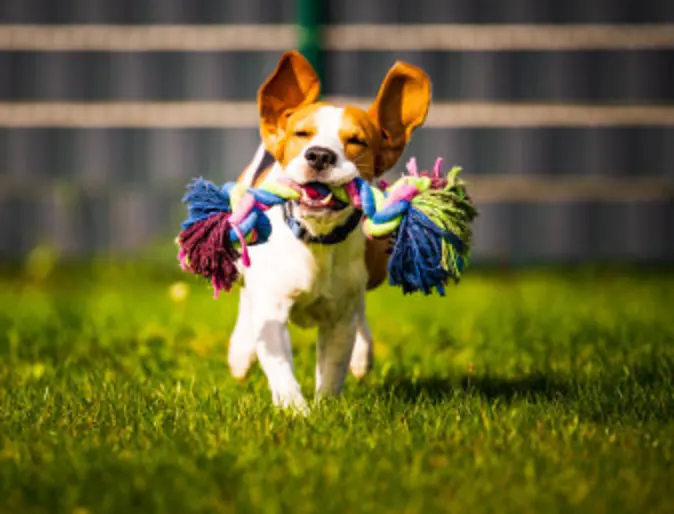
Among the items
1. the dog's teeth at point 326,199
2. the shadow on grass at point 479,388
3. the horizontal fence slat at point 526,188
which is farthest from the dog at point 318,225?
the horizontal fence slat at point 526,188

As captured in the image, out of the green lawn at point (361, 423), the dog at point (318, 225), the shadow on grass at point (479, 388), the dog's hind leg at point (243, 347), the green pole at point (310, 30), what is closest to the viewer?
the green lawn at point (361, 423)

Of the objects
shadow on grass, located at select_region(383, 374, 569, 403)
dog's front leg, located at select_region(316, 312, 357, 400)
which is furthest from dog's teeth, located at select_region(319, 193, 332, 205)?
shadow on grass, located at select_region(383, 374, 569, 403)

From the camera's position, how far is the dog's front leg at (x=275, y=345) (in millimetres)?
3172

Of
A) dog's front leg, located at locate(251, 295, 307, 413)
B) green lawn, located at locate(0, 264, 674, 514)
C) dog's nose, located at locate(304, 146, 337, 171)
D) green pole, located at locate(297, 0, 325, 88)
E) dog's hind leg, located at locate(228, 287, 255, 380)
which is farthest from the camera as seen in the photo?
green pole, located at locate(297, 0, 325, 88)

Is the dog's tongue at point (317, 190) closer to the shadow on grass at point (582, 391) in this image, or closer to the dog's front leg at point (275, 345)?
the dog's front leg at point (275, 345)

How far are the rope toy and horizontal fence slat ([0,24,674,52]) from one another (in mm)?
5050

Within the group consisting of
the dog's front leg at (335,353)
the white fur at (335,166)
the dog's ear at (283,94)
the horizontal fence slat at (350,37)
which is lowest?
the dog's front leg at (335,353)

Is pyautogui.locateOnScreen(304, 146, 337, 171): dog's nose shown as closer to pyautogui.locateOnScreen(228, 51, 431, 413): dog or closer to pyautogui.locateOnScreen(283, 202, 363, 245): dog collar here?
pyautogui.locateOnScreen(228, 51, 431, 413): dog

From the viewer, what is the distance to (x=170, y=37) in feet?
26.6

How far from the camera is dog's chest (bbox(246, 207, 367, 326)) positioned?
3.19 metres

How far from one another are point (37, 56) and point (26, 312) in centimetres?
313

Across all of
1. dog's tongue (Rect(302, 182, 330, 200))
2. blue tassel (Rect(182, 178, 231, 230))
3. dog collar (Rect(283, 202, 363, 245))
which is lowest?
dog collar (Rect(283, 202, 363, 245))

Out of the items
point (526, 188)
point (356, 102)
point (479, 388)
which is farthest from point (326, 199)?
point (526, 188)

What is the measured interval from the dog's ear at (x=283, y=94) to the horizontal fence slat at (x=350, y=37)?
482 centimetres
